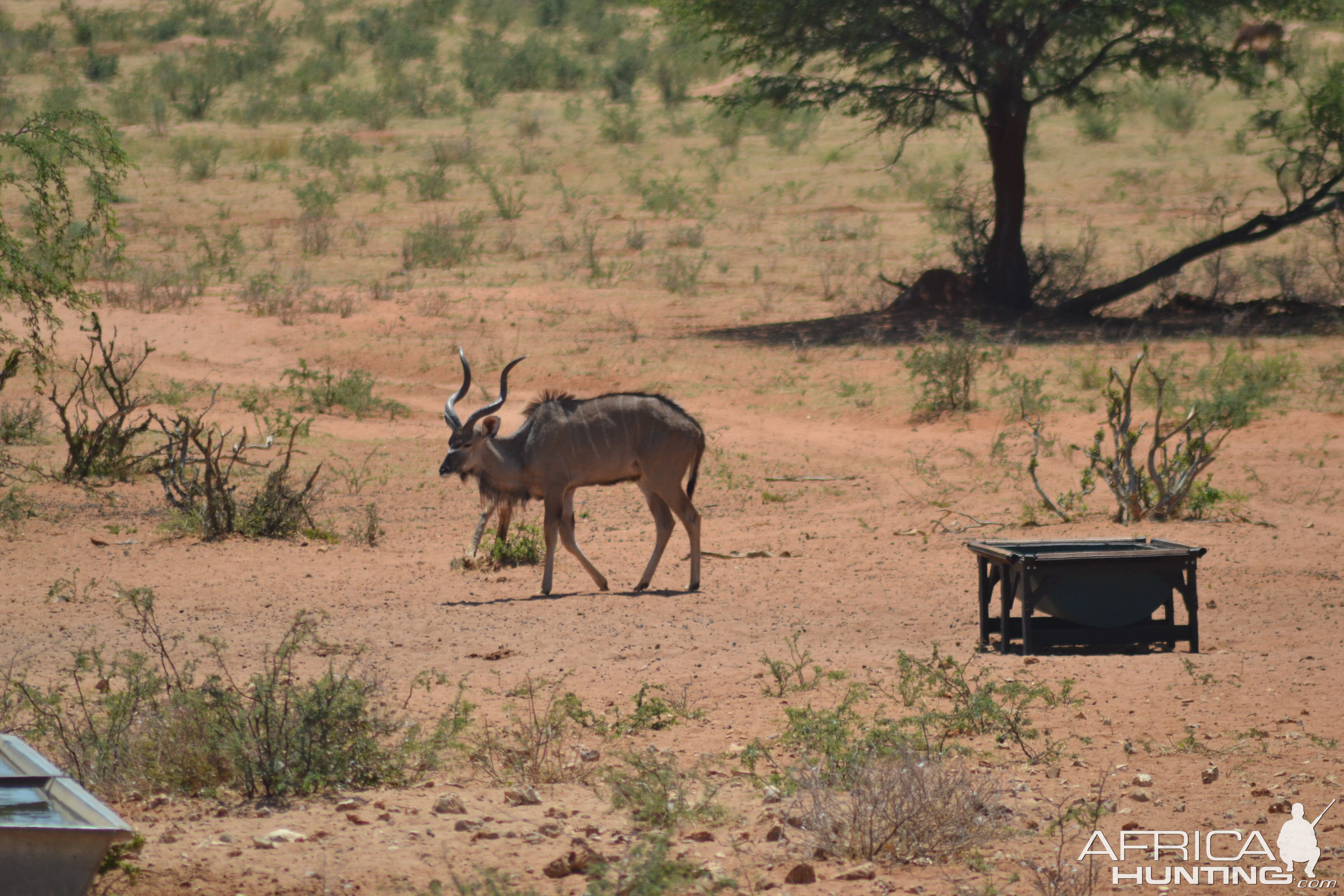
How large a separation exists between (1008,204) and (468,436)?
44.2 ft

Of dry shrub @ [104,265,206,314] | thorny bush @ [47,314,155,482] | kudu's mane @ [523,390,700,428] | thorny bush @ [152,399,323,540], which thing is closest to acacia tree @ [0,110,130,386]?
thorny bush @ [47,314,155,482]

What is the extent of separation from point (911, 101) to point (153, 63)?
32315 mm

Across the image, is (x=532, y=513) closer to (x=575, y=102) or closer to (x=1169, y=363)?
(x=1169, y=363)

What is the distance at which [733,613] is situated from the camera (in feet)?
30.5

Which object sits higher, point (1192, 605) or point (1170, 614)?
point (1192, 605)

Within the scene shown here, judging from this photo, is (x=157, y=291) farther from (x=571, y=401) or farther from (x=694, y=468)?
(x=694, y=468)

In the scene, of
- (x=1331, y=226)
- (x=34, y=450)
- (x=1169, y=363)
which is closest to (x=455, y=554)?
(x=34, y=450)

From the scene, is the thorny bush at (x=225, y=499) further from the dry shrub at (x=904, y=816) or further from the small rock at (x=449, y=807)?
the dry shrub at (x=904, y=816)

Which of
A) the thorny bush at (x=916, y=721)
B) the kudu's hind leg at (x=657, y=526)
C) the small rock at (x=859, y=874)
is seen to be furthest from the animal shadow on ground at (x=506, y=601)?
the small rock at (x=859, y=874)

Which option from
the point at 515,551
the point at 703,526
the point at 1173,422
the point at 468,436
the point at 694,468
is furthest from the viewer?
the point at 1173,422

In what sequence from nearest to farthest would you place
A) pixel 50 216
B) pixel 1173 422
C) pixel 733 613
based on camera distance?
1. pixel 733 613
2. pixel 50 216
3. pixel 1173 422

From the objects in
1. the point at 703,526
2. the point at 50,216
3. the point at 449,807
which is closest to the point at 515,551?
the point at 703,526

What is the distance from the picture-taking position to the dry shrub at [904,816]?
4961mm

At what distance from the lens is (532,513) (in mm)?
13281
